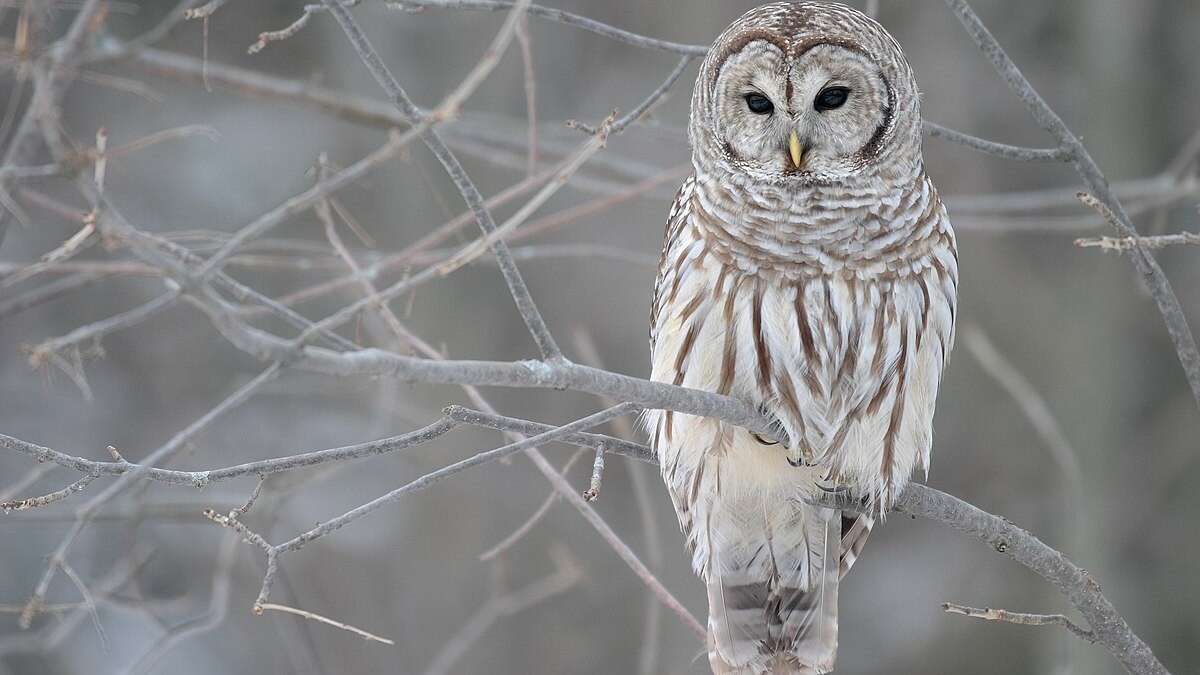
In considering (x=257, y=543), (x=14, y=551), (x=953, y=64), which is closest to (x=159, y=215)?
(x=14, y=551)

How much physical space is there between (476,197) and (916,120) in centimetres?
200

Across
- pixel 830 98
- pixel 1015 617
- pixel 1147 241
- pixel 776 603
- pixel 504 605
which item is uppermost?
pixel 830 98

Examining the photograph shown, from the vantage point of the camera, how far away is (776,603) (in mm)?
4375

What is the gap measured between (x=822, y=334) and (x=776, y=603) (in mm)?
1199

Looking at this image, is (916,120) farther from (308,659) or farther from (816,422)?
(308,659)

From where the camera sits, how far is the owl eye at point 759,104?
3828mm

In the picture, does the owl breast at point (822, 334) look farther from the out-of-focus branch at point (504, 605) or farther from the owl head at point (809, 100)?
the out-of-focus branch at point (504, 605)

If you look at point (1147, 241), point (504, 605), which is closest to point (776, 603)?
point (504, 605)

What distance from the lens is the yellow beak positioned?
3.71 meters

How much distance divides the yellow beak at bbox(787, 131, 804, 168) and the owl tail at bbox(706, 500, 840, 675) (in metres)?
1.28

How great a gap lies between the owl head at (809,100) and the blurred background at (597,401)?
265 centimetres

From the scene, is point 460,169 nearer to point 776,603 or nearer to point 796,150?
point 796,150

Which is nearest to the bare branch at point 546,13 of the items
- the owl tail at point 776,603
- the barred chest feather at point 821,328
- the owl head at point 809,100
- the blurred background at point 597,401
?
the owl head at point 809,100

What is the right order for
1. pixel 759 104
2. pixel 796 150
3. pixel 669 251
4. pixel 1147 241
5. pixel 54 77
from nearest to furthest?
pixel 54 77
pixel 1147 241
pixel 796 150
pixel 759 104
pixel 669 251
